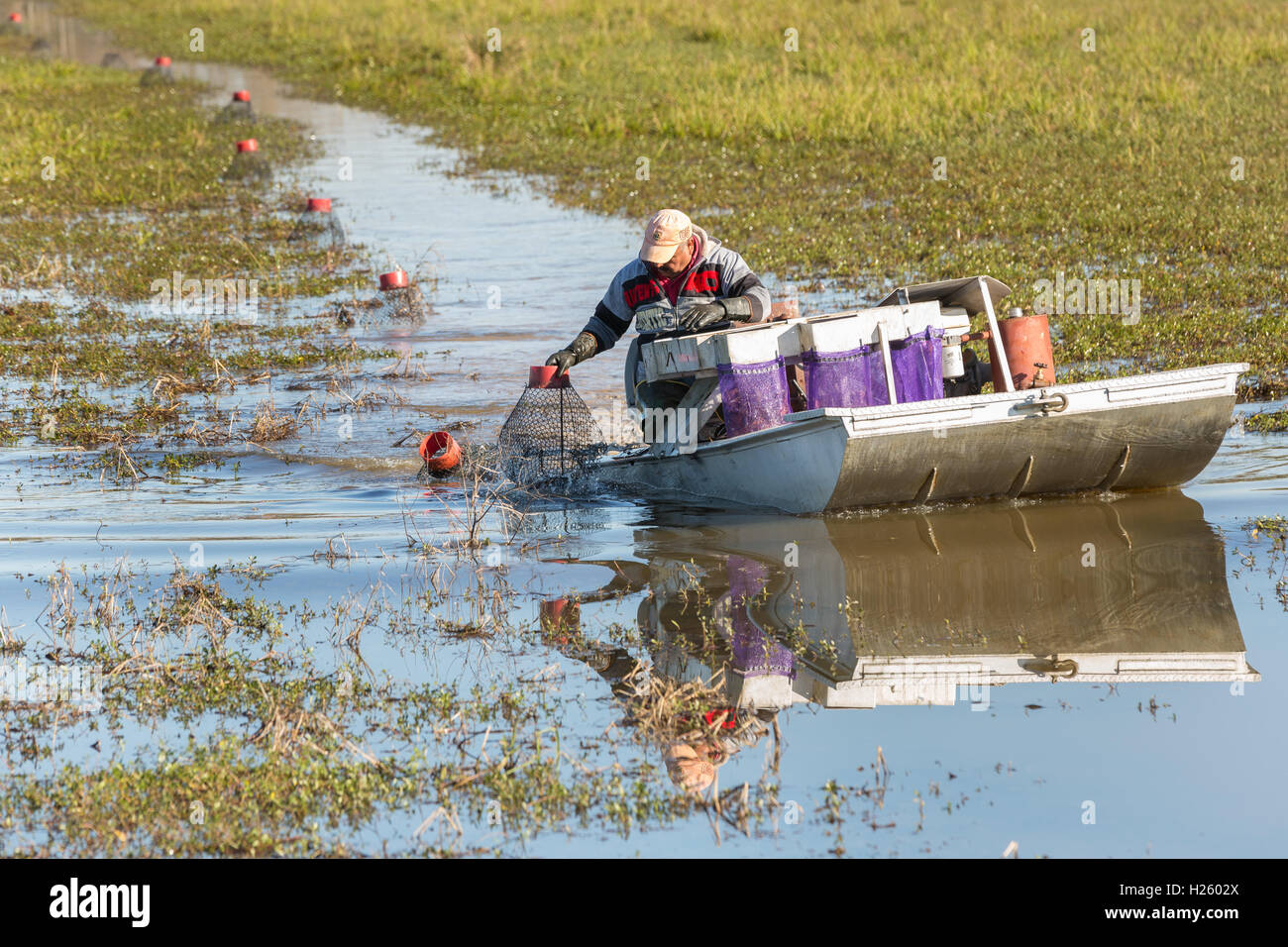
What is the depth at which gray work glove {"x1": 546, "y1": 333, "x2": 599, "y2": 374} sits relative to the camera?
8555 mm

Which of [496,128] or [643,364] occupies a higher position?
[496,128]

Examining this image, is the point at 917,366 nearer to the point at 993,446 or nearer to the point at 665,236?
the point at 993,446

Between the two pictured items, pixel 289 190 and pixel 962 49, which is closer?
pixel 289 190

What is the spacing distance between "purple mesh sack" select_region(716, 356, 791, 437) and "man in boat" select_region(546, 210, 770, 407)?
290 mm

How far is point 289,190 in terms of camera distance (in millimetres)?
20453

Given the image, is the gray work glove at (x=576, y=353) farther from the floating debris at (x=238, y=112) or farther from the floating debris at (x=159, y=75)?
the floating debris at (x=159, y=75)

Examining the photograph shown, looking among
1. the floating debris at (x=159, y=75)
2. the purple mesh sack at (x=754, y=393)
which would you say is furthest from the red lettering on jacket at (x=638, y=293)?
the floating debris at (x=159, y=75)

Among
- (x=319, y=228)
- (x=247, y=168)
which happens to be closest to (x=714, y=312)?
(x=319, y=228)

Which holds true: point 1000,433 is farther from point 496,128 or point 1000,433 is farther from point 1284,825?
point 496,128

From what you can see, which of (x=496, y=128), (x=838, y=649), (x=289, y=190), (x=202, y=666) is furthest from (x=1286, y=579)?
(x=496, y=128)

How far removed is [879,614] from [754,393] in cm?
163

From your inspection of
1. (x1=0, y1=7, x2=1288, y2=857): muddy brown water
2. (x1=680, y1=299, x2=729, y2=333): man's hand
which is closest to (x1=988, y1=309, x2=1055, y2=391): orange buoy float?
(x1=0, y1=7, x2=1288, y2=857): muddy brown water
